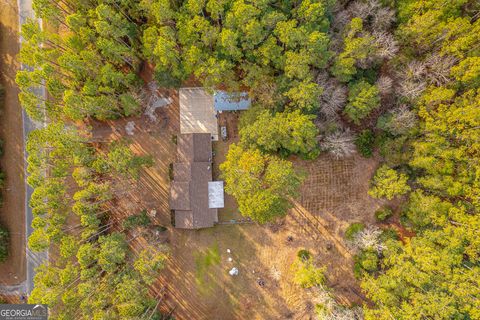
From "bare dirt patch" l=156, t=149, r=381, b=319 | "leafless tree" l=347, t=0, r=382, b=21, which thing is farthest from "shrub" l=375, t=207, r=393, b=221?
"leafless tree" l=347, t=0, r=382, b=21

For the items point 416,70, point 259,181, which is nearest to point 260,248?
point 259,181

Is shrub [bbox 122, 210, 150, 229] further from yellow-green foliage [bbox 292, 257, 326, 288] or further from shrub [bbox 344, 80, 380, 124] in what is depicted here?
shrub [bbox 344, 80, 380, 124]

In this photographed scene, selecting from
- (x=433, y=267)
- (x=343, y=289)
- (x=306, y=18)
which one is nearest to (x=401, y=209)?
(x=433, y=267)

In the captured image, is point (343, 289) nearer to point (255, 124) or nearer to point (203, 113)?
point (255, 124)

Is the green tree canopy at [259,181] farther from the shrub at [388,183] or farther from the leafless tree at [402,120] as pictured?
the leafless tree at [402,120]

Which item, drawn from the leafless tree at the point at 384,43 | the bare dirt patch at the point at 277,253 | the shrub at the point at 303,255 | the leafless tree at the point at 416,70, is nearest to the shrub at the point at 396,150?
the bare dirt patch at the point at 277,253

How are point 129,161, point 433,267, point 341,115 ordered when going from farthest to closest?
1. point 341,115
2. point 129,161
3. point 433,267

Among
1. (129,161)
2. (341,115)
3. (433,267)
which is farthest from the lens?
(341,115)

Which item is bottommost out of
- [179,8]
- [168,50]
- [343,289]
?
[343,289]
